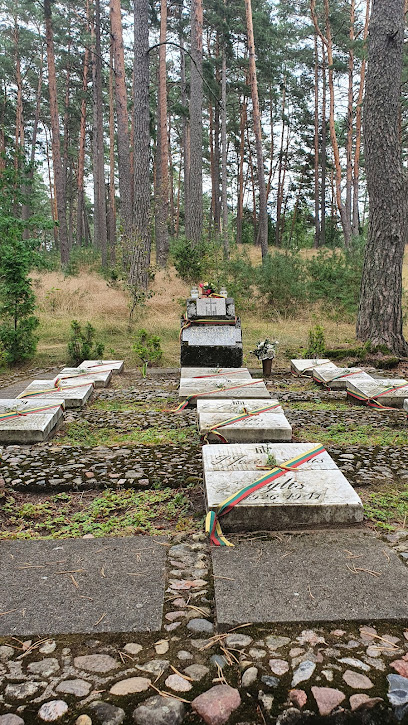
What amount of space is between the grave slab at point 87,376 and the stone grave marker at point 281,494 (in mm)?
3209

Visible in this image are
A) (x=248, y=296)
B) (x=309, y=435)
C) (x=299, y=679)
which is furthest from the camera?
(x=248, y=296)

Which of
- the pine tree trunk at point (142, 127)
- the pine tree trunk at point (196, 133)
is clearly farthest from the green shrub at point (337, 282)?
the pine tree trunk at point (142, 127)

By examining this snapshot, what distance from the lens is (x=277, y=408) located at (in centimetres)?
383

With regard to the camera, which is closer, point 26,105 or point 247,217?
point 26,105

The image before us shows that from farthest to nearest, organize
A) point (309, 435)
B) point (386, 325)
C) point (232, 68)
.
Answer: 1. point (232, 68)
2. point (386, 325)
3. point (309, 435)

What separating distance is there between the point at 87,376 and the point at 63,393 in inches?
40.3

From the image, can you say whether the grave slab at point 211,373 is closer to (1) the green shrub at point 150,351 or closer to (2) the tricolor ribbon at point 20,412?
(1) the green shrub at point 150,351

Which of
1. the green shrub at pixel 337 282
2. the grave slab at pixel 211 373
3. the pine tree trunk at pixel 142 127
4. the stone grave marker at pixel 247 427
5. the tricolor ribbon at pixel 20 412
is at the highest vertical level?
the pine tree trunk at pixel 142 127

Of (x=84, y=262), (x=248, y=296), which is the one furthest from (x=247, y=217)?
(x=248, y=296)

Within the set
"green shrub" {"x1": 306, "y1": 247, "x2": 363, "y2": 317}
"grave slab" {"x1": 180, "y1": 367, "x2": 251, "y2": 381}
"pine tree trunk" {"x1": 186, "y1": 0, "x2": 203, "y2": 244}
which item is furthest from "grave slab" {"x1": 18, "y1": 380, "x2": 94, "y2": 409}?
"pine tree trunk" {"x1": 186, "y1": 0, "x2": 203, "y2": 244}

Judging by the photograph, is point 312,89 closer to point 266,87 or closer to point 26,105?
point 266,87

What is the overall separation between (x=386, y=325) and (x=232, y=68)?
17740 mm

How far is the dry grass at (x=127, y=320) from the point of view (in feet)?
25.8

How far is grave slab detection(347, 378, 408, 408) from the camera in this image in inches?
180
